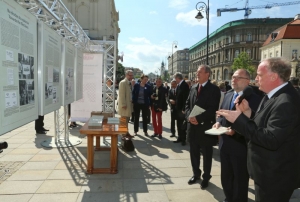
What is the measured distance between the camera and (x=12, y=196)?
350 cm

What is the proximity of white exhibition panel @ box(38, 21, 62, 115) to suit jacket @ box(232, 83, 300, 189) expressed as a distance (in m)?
2.77

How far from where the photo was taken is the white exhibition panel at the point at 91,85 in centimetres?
728

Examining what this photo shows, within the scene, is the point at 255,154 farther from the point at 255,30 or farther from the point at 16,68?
the point at 255,30

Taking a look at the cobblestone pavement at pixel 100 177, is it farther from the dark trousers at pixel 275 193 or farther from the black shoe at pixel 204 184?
the dark trousers at pixel 275 193

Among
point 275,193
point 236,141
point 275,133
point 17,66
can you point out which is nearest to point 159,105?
point 236,141

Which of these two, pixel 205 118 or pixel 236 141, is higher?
pixel 205 118

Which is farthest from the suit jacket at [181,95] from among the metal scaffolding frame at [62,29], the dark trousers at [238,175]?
the dark trousers at [238,175]

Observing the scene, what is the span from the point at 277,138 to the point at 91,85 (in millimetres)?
6299

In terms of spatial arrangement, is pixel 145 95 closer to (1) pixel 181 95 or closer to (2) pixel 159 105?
(2) pixel 159 105

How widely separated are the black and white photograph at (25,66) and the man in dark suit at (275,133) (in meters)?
2.34

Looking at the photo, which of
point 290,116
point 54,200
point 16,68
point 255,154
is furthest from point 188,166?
point 16,68

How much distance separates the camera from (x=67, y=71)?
5027mm

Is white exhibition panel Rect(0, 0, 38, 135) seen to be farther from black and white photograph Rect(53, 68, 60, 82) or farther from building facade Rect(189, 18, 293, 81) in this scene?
building facade Rect(189, 18, 293, 81)

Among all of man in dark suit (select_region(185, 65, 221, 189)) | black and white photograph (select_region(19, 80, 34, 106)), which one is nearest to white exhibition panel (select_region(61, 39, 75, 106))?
black and white photograph (select_region(19, 80, 34, 106))
